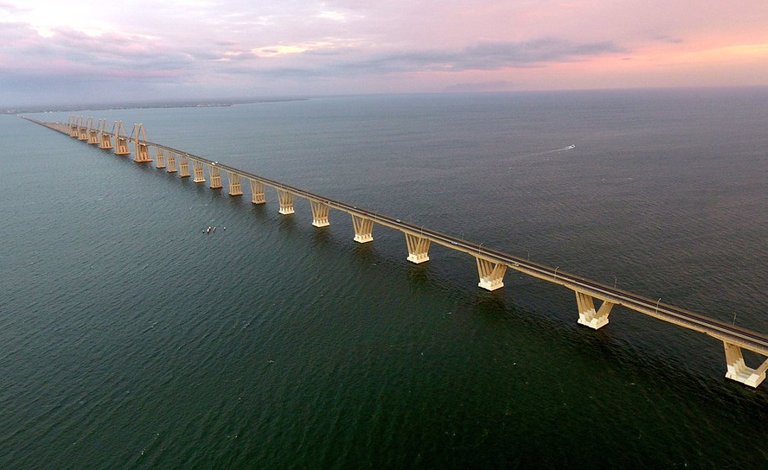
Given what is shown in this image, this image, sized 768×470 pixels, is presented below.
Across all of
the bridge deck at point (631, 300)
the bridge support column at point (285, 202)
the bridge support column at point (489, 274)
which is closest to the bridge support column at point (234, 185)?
the bridge support column at point (285, 202)

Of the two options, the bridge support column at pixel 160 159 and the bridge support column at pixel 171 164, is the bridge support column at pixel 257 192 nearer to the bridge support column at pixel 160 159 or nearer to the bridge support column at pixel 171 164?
the bridge support column at pixel 171 164

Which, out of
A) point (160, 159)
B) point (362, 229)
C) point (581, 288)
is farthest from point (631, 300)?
point (160, 159)

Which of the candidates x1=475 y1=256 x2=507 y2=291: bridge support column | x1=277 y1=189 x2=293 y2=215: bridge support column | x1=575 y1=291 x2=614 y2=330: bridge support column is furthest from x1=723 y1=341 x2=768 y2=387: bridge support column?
x1=277 y1=189 x2=293 y2=215: bridge support column

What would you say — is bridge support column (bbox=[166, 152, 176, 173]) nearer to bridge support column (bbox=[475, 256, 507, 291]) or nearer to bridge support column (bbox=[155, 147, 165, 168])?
bridge support column (bbox=[155, 147, 165, 168])

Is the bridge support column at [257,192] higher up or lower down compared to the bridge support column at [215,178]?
lower down

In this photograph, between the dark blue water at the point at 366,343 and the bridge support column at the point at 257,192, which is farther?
the bridge support column at the point at 257,192

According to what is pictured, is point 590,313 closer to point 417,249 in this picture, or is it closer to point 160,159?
point 417,249
